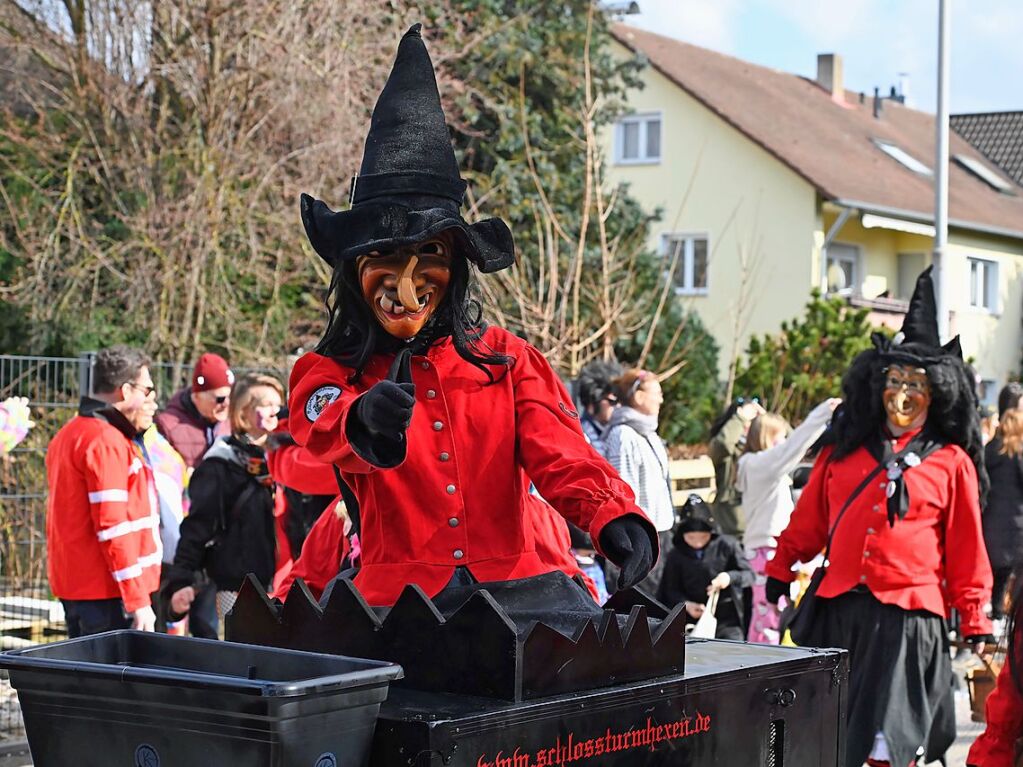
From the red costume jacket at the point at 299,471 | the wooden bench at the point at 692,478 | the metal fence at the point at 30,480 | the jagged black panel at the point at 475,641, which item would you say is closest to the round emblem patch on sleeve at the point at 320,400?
the jagged black panel at the point at 475,641

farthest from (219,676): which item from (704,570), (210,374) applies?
(704,570)

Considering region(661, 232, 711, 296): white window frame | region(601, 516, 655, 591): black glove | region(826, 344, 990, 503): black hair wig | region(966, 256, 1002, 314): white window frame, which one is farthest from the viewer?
region(966, 256, 1002, 314): white window frame

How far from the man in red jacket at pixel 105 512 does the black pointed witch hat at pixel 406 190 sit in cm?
318

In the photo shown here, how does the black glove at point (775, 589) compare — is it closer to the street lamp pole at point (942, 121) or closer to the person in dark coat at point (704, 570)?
the person in dark coat at point (704, 570)

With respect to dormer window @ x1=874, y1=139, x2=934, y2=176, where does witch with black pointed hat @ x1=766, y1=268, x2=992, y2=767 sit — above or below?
below

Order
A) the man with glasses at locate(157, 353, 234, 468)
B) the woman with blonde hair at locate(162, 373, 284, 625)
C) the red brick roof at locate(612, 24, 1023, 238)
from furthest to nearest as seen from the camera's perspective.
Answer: the red brick roof at locate(612, 24, 1023, 238) < the man with glasses at locate(157, 353, 234, 468) < the woman with blonde hair at locate(162, 373, 284, 625)

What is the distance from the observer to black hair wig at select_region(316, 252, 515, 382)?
3.46 m

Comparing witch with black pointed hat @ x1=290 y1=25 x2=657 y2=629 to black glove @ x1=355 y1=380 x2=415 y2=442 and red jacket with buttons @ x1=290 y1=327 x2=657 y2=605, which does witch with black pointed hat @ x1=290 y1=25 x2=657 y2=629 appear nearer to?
red jacket with buttons @ x1=290 y1=327 x2=657 y2=605

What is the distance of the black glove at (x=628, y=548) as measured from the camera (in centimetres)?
307

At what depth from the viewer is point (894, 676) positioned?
5879mm

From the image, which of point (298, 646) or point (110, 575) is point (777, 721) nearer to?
point (298, 646)

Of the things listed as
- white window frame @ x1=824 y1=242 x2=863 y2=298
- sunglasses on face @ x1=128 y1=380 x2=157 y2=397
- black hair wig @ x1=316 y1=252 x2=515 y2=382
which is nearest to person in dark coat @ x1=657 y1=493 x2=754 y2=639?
sunglasses on face @ x1=128 y1=380 x2=157 y2=397

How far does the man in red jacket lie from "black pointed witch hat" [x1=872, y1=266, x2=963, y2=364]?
10.3ft

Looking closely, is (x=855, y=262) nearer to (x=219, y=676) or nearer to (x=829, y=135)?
(x=829, y=135)
